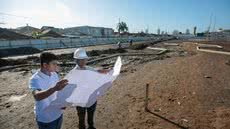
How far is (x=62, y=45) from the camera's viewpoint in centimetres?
3603

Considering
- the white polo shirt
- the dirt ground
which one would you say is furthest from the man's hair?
the dirt ground

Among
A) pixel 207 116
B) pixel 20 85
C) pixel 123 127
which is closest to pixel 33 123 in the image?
pixel 123 127

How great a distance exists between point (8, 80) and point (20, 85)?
6.32 ft

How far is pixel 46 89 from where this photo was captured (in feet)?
9.22

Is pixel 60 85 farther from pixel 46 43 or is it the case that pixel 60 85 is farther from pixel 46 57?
pixel 46 43

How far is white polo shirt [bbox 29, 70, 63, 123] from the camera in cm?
283

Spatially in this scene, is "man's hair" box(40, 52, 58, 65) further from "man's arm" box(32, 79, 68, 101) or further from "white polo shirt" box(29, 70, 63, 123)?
"man's arm" box(32, 79, 68, 101)

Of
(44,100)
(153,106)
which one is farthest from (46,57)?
(153,106)

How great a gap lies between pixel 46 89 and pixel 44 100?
10.0 inches

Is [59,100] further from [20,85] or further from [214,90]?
[20,85]

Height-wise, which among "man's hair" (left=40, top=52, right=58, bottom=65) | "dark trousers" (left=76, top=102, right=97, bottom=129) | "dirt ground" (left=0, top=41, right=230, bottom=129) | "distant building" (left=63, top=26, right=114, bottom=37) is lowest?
"dirt ground" (left=0, top=41, right=230, bottom=129)

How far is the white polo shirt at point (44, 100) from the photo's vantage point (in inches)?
112

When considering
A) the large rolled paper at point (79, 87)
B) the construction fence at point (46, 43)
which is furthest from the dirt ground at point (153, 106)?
the construction fence at point (46, 43)

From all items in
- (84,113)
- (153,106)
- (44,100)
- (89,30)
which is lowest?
(153,106)
